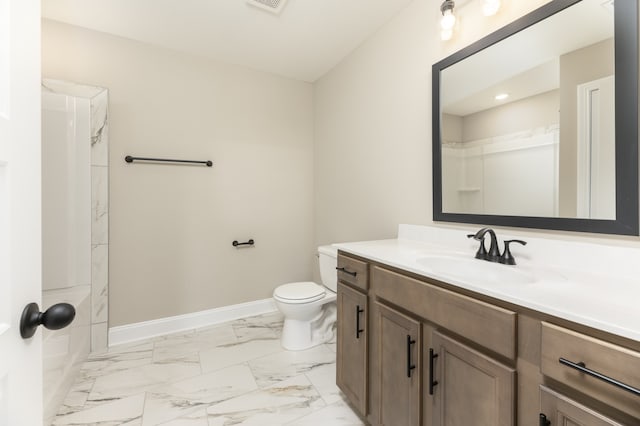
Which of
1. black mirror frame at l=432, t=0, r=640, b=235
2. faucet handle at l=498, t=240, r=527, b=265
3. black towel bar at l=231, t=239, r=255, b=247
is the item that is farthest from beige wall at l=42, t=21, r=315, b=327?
black mirror frame at l=432, t=0, r=640, b=235

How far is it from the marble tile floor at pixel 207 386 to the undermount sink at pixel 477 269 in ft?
3.01

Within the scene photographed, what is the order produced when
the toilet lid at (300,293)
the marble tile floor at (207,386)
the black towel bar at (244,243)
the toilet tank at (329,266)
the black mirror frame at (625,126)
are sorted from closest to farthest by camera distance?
1. the black mirror frame at (625,126)
2. the marble tile floor at (207,386)
3. the toilet lid at (300,293)
4. the toilet tank at (329,266)
5. the black towel bar at (244,243)

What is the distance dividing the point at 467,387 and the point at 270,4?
7.49ft

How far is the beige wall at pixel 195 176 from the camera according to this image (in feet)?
7.39

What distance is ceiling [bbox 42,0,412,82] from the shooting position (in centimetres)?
190

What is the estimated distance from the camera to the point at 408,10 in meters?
1.85

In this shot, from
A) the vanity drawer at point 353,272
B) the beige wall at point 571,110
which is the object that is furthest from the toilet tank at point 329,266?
the beige wall at point 571,110

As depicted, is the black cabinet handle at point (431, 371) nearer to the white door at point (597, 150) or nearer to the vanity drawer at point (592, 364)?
the vanity drawer at point (592, 364)

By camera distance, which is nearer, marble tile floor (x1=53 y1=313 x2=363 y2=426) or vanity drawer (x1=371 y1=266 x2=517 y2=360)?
vanity drawer (x1=371 y1=266 x2=517 y2=360)

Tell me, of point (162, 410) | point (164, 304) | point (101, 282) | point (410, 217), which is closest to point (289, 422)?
point (162, 410)

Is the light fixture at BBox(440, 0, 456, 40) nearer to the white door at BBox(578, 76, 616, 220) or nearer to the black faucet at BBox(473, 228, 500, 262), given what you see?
the white door at BBox(578, 76, 616, 220)

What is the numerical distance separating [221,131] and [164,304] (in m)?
1.58

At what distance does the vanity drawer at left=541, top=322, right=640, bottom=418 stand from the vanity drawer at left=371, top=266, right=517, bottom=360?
3.6 inches

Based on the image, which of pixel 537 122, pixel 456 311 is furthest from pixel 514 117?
pixel 456 311
